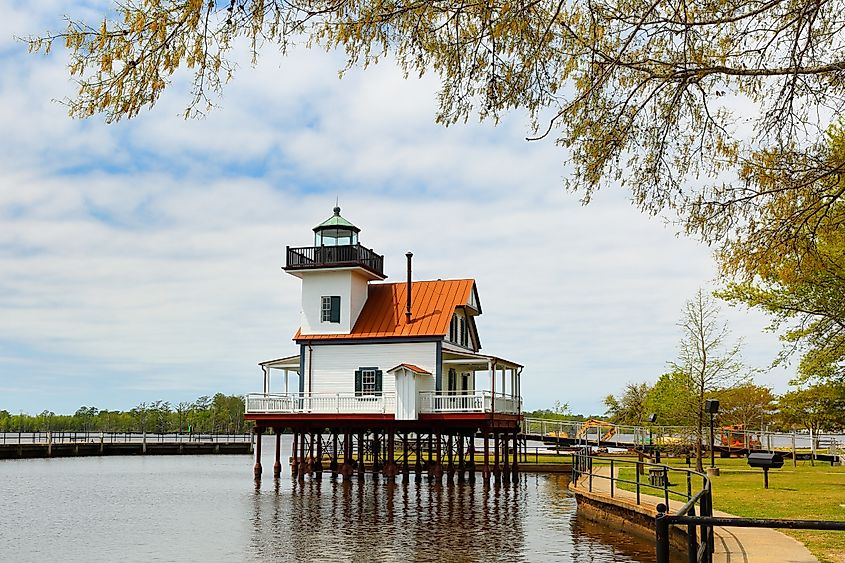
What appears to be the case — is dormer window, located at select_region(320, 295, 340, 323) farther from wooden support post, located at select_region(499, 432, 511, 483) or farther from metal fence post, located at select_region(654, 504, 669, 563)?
metal fence post, located at select_region(654, 504, 669, 563)

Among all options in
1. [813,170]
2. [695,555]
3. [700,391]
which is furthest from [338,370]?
[695,555]

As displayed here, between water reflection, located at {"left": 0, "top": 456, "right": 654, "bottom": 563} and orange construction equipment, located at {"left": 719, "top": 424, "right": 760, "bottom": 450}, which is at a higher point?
orange construction equipment, located at {"left": 719, "top": 424, "right": 760, "bottom": 450}

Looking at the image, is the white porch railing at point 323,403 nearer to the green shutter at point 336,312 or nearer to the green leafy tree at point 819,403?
the green shutter at point 336,312

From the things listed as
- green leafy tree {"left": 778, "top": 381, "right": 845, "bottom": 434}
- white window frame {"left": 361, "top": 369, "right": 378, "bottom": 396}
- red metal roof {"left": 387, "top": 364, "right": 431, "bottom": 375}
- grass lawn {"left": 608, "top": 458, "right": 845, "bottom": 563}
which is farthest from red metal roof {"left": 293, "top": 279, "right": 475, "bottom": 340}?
green leafy tree {"left": 778, "top": 381, "right": 845, "bottom": 434}

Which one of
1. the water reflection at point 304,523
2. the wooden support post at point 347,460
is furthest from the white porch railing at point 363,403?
the water reflection at point 304,523

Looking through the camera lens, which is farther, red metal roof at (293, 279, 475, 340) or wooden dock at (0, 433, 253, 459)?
wooden dock at (0, 433, 253, 459)

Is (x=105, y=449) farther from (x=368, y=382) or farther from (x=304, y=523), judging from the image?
(x=304, y=523)

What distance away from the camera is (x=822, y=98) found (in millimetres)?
10297

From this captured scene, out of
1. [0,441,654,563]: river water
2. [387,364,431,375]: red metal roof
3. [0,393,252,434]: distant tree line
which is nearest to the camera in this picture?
[0,441,654,563]: river water

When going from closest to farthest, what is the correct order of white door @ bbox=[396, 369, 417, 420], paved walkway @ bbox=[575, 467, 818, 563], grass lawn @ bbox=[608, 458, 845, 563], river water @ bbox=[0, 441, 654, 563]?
paved walkway @ bbox=[575, 467, 818, 563] < grass lawn @ bbox=[608, 458, 845, 563] < river water @ bbox=[0, 441, 654, 563] < white door @ bbox=[396, 369, 417, 420]

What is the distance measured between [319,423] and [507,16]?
28.1 meters

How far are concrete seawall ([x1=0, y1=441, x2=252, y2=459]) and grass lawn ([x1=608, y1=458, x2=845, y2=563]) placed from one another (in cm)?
4736

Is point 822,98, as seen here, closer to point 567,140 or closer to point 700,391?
point 567,140

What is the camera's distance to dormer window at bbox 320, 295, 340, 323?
123ft
